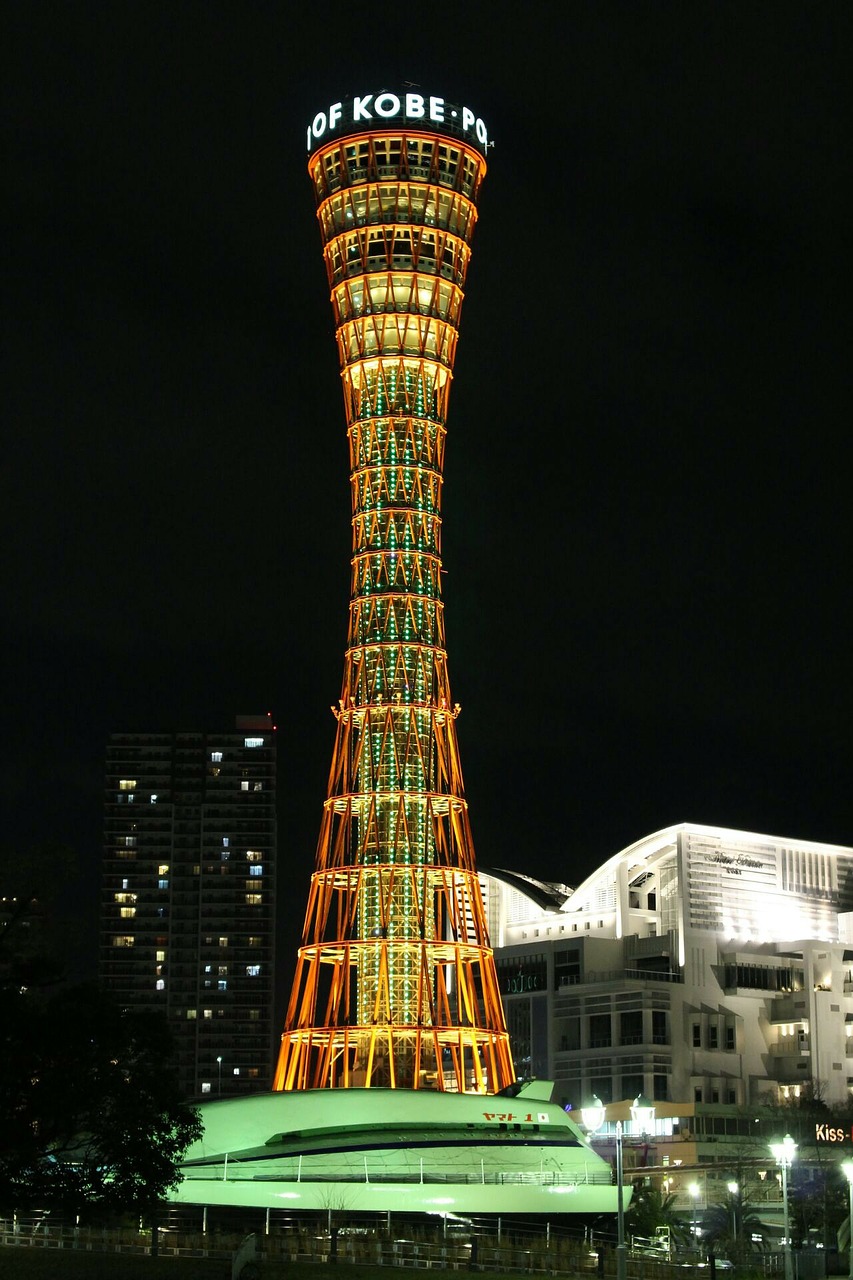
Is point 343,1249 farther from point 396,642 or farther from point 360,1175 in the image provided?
point 396,642

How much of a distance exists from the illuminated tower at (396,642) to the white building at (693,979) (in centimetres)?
4849

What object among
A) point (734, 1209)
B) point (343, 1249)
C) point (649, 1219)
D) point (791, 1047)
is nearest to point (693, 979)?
point (791, 1047)

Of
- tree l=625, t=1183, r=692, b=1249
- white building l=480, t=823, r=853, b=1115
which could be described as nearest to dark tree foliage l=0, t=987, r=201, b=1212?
tree l=625, t=1183, r=692, b=1249

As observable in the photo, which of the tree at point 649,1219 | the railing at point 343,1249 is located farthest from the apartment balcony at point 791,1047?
the railing at point 343,1249

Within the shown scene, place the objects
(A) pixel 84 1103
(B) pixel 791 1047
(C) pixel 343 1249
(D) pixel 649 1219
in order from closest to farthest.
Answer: (A) pixel 84 1103
(C) pixel 343 1249
(D) pixel 649 1219
(B) pixel 791 1047

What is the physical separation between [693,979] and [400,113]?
254 ft

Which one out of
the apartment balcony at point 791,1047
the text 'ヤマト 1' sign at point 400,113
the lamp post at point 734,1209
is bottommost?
the lamp post at point 734,1209

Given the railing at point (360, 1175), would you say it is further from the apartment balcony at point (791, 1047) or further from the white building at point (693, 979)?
the apartment balcony at point (791, 1047)

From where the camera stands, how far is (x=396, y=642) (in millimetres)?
101188

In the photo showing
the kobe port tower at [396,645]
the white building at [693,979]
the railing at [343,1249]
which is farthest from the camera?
the white building at [693,979]

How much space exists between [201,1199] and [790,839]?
94910 mm

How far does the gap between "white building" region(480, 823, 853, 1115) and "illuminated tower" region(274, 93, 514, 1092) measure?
48489 millimetres

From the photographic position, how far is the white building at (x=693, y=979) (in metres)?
150

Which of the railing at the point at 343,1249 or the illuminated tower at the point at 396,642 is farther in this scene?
the illuminated tower at the point at 396,642
